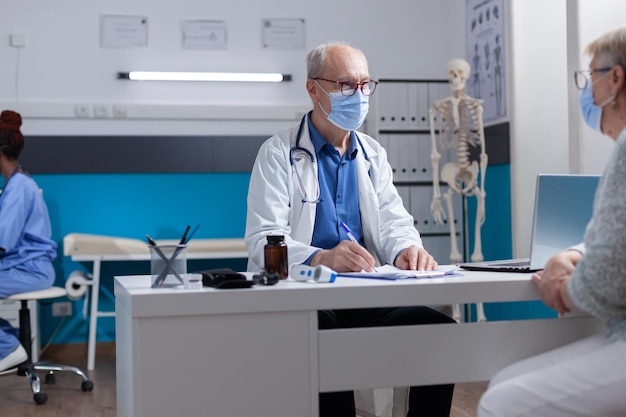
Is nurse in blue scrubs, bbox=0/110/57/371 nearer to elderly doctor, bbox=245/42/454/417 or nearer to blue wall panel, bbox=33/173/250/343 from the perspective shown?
blue wall panel, bbox=33/173/250/343

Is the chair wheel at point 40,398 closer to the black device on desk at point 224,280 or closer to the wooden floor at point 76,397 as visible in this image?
the wooden floor at point 76,397

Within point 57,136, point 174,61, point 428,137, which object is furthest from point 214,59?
point 428,137

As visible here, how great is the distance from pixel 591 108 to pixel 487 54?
3.06 m

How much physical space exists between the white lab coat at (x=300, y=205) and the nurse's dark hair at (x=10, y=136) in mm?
2141

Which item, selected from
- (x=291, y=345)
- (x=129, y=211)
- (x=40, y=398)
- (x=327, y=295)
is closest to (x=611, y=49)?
(x=327, y=295)

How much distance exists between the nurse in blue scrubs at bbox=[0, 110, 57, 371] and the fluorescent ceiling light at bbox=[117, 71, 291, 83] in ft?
3.17

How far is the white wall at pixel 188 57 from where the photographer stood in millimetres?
5102

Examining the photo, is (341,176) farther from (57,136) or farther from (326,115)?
(57,136)

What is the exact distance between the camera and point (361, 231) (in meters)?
2.66

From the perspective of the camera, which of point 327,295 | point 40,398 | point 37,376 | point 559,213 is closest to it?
point 327,295

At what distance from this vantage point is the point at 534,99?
14.4 feet

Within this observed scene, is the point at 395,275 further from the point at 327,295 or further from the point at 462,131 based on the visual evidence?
the point at 462,131

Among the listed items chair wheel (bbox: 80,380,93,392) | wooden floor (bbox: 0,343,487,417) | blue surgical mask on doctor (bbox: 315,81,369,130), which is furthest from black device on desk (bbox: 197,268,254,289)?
chair wheel (bbox: 80,380,93,392)

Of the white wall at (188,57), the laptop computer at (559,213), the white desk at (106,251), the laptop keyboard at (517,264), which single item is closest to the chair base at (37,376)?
the white desk at (106,251)
